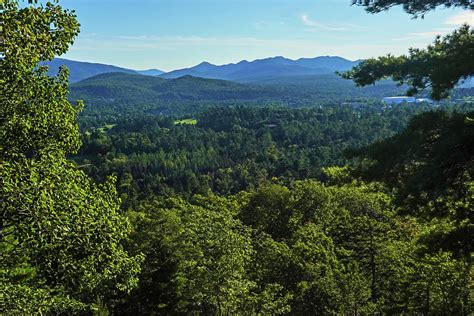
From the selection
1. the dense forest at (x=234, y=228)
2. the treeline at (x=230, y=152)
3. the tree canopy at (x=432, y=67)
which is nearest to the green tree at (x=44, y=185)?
the dense forest at (x=234, y=228)

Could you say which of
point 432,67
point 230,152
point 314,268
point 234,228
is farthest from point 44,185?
point 230,152

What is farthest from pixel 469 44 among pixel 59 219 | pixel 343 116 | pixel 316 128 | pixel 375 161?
pixel 343 116

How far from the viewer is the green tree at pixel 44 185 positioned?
6.84m

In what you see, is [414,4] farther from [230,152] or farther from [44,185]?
[230,152]

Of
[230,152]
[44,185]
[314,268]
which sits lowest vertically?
[230,152]

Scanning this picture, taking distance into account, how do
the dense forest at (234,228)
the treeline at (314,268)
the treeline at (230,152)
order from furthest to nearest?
the treeline at (230,152) → the treeline at (314,268) → the dense forest at (234,228)

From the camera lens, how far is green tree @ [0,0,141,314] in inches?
269

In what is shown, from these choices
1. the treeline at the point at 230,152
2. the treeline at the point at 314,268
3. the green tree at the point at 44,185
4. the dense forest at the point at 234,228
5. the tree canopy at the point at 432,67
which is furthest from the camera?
the treeline at the point at 230,152

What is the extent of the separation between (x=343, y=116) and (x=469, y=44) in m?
187

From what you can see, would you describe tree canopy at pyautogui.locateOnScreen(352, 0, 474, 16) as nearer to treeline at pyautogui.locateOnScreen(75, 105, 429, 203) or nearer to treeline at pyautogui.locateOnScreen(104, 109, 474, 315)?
treeline at pyautogui.locateOnScreen(104, 109, 474, 315)

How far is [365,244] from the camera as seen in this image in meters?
26.7

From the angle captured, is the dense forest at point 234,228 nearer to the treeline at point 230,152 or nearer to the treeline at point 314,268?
the treeline at point 314,268

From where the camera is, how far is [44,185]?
6.84 metres

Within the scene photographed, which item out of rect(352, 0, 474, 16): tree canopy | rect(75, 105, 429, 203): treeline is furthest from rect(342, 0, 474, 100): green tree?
rect(75, 105, 429, 203): treeline
